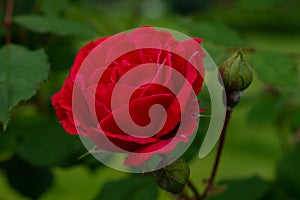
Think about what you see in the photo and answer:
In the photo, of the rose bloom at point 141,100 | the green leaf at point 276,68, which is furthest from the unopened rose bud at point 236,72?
the green leaf at point 276,68

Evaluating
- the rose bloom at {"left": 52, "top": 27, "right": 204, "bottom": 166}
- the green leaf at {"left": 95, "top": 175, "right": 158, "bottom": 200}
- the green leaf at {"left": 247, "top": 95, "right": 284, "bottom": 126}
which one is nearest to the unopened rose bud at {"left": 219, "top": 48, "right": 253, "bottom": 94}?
the rose bloom at {"left": 52, "top": 27, "right": 204, "bottom": 166}

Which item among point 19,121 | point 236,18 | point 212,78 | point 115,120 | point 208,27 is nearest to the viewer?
point 115,120

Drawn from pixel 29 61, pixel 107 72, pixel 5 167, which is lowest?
pixel 5 167

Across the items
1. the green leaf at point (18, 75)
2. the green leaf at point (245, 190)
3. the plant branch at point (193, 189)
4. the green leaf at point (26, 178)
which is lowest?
the green leaf at point (26, 178)

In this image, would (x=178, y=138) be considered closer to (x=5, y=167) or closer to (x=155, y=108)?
(x=155, y=108)

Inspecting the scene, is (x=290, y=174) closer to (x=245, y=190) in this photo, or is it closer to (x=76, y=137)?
(x=245, y=190)

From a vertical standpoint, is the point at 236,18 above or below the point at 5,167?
below

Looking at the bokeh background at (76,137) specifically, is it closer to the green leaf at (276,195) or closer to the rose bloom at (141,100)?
the green leaf at (276,195)

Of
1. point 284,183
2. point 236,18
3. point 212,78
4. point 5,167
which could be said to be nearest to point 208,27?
point 212,78
